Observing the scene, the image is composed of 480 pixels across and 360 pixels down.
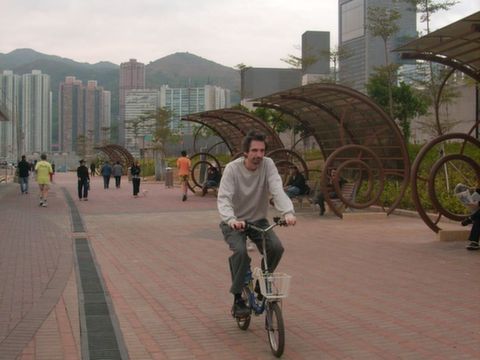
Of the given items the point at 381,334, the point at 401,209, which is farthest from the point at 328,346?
the point at 401,209

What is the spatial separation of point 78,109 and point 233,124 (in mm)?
105966

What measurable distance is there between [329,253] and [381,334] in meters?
4.08

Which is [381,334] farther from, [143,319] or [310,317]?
[143,319]

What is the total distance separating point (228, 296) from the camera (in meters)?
6.46

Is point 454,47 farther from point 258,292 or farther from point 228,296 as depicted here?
point 258,292

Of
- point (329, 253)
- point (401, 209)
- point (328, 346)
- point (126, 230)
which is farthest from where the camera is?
point (401, 209)

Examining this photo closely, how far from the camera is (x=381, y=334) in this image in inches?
201

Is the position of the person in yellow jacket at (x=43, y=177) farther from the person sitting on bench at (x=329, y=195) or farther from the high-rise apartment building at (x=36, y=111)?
the high-rise apartment building at (x=36, y=111)

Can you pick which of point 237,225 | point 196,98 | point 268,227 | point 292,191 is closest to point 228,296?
point 268,227

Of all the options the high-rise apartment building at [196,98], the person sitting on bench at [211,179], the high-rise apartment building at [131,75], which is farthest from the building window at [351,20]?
the high-rise apartment building at [131,75]

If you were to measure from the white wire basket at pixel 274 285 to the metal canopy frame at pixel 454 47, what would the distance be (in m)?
5.30

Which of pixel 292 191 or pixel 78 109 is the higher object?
pixel 78 109

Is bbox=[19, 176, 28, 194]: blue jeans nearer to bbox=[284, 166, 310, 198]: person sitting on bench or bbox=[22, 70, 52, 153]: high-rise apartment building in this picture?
bbox=[284, 166, 310, 198]: person sitting on bench

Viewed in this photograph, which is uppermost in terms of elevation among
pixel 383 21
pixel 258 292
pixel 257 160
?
pixel 383 21
